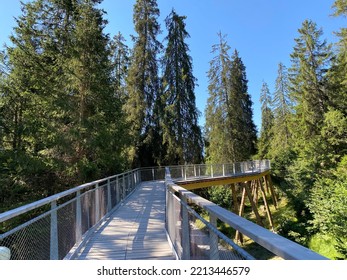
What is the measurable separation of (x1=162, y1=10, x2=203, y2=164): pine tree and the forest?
92 millimetres

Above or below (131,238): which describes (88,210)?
above

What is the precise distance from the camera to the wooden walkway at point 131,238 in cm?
482

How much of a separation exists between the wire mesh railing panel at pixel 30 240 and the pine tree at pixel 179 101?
1926 cm

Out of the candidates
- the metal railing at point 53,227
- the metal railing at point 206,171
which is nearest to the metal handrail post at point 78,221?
the metal railing at point 53,227

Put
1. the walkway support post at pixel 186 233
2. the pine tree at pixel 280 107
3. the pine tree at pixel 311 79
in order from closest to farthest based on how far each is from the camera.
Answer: the walkway support post at pixel 186 233
the pine tree at pixel 311 79
the pine tree at pixel 280 107

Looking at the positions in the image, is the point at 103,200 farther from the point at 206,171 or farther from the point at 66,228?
the point at 206,171

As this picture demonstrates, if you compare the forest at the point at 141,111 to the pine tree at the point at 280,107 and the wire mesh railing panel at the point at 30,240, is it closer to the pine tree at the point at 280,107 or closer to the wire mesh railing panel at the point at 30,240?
the pine tree at the point at 280,107

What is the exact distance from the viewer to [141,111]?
24203mm

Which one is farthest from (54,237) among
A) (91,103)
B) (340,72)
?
(340,72)

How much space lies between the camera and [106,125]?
1398 cm

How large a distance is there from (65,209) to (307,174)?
19.0m

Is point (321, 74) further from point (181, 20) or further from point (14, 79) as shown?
point (14, 79)

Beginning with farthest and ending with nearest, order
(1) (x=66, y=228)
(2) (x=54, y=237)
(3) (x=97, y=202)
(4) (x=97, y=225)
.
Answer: (3) (x=97, y=202) → (4) (x=97, y=225) → (1) (x=66, y=228) → (2) (x=54, y=237)

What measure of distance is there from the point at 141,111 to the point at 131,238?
62.3 ft
